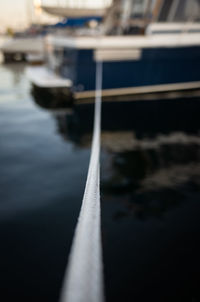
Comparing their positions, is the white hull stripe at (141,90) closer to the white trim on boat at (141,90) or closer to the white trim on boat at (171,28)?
the white trim on boat at (141,90)

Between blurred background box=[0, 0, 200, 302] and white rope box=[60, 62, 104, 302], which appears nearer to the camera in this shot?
white rope box=[60, 62, 104, 302]

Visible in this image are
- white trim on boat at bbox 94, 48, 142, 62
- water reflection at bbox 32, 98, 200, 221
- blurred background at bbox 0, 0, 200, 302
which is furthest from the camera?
white trim on boat at bbox 94, 48, 142, 62

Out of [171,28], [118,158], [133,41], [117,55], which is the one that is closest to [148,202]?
[118,158]

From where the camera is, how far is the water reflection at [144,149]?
4.02m

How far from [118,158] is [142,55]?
19.9ft

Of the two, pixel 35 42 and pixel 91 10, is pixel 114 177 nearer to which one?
pixel 91 10

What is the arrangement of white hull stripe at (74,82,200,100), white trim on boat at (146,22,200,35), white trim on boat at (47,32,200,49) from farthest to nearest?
white hull stripe at (74,82,200,100)
white trim on boat at (146,22,200,35)
white trim on boat at (47,32,200,49)

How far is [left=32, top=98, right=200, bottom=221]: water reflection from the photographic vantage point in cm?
402

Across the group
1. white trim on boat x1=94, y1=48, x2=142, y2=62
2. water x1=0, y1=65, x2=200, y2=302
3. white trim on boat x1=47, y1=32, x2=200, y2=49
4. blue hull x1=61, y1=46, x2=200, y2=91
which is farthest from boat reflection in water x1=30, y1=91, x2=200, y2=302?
white trim on boat x1=47, y1=32, x2=200, y2=49

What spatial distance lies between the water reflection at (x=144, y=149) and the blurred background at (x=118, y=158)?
0.03m

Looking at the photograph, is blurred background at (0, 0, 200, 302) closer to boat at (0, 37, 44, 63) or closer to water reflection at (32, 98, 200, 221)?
water reflection at (32, 98, 200, 221)

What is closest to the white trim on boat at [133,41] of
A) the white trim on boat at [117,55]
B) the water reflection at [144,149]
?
the white trim on boat at [117,55]

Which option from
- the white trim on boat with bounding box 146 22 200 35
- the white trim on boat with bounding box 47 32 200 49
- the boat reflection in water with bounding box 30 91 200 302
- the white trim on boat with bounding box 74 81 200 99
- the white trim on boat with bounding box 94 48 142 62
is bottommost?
the boat reflection in water with bounding box 30 91 200 302

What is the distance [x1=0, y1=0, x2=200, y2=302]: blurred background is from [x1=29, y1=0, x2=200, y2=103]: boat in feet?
0.14
